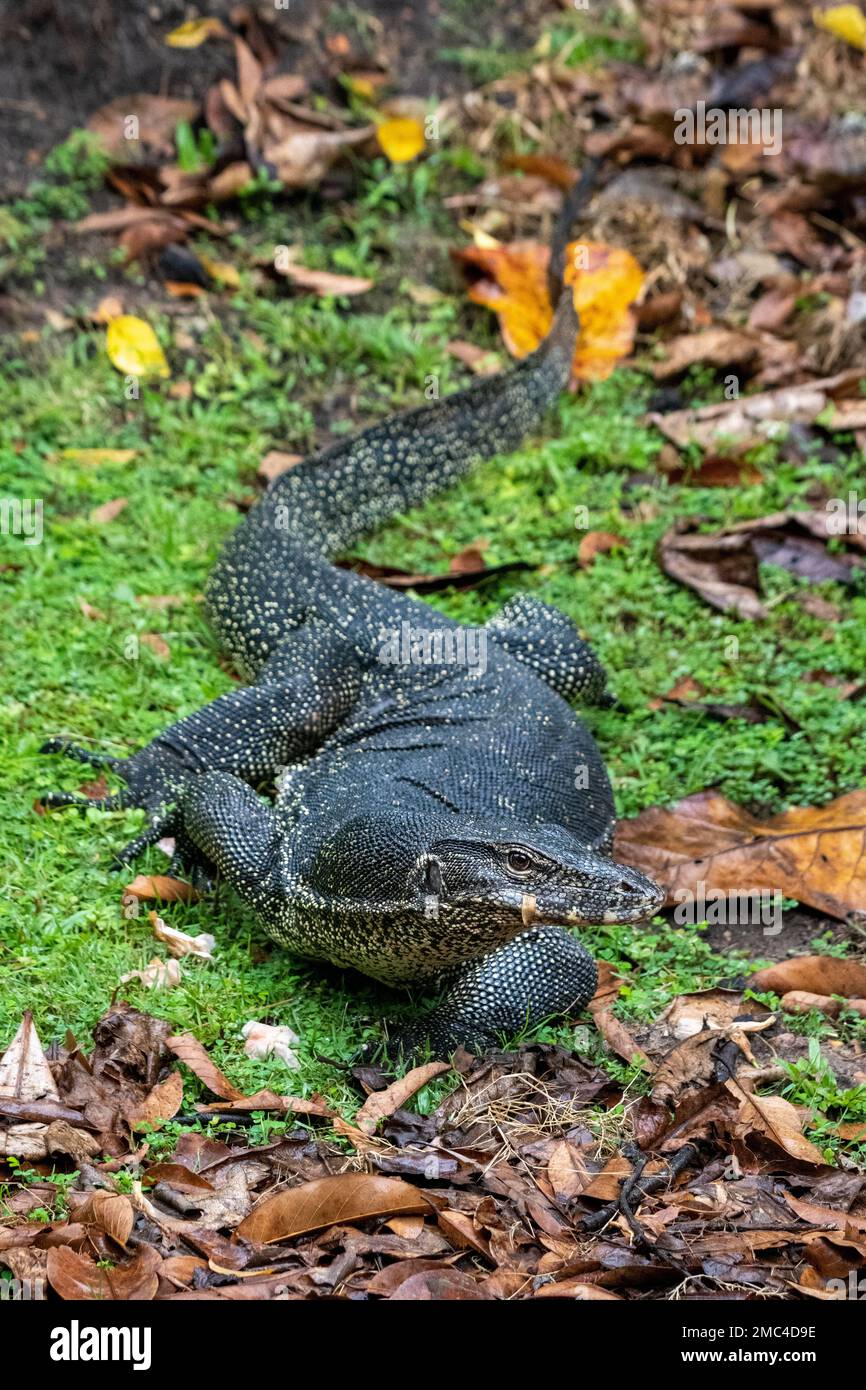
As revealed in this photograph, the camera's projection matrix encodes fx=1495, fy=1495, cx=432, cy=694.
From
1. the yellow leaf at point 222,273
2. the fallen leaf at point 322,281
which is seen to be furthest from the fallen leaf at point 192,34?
the fallen leaf at point 322,281

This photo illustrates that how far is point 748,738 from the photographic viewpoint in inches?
250

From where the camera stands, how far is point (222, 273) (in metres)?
8.95

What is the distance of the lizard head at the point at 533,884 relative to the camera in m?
4.35

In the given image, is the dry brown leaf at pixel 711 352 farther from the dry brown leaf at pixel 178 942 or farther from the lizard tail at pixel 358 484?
the dry brown leaf at pixel 178 942

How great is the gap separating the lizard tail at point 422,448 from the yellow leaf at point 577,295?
0.26 meters

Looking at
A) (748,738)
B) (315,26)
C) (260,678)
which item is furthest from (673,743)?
(315,26)

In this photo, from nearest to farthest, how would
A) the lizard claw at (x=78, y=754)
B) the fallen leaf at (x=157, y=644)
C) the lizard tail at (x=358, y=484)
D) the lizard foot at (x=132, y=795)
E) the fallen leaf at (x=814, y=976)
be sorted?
the fallen leaf at (x=814, y=976), the lizard foot at (x=132, y=795), the lizard claw at (x=78, y=754), the lizard tail at (x=358, y=484), the fallen leaf at (x=157, y=644)
